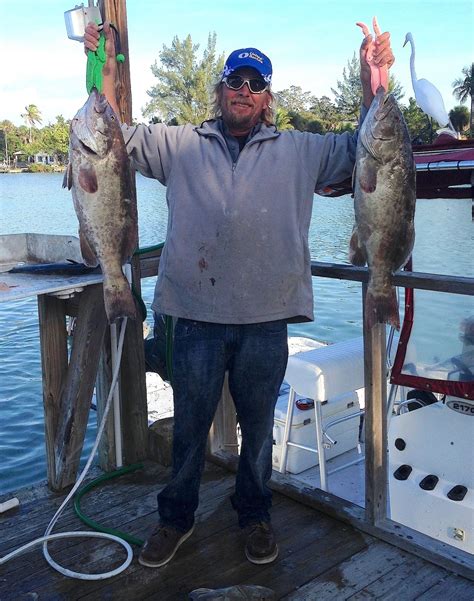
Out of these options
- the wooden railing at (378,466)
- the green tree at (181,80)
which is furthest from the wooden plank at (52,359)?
the green tree at (181,80)

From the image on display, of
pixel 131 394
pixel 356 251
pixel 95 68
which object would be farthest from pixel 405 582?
pixel 95 68

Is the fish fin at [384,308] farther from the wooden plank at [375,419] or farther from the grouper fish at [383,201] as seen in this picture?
the wooden plank at [375,419]

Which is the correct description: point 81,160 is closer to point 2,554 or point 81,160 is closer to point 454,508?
point 2,554

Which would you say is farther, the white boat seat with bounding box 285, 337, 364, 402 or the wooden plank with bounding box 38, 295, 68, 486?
the white boat seat with bounding box 285, 337, 364, 402

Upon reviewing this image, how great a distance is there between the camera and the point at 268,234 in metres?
2.69

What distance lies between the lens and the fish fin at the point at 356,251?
2.67 meters

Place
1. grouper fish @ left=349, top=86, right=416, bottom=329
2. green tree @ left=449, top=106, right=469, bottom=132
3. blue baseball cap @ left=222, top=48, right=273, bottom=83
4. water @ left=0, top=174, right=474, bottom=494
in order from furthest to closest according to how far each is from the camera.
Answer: water @ left=0, top=174, right=474, bottom=494
green tree @ left=449, top=106, right=469, bottom=132
blue baseball cap @ left=222, top=48, right=273, bottom=83
grouper fish @ left=349, top=86, right=416, bottom=329

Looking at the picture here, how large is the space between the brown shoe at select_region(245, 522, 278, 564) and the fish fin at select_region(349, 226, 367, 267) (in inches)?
51.1

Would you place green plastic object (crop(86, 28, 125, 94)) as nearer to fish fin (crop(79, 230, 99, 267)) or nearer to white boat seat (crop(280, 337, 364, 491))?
fish fin (crop(79, 230, 99, 267))

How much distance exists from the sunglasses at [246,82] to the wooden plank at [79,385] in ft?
4.25

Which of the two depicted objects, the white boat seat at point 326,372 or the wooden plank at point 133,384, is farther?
the white boat seat at point 326,372

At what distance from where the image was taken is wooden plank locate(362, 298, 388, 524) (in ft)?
9.73

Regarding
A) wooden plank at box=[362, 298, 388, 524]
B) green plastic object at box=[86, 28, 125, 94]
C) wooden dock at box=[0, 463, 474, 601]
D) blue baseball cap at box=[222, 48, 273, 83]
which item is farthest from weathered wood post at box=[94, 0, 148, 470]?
wooden plank at box=[362, 298, 388, 524]

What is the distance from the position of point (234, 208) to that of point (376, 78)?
773 millimetres
